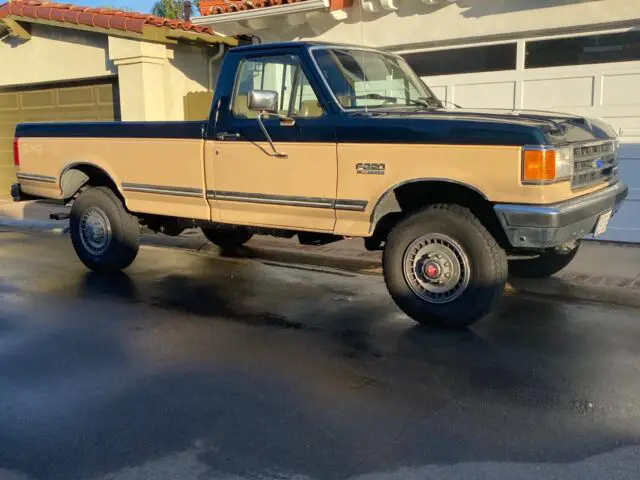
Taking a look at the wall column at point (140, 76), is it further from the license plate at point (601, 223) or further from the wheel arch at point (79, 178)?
the license plate at point (601, 223)

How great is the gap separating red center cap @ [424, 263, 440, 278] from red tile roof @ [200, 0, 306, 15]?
6139mm

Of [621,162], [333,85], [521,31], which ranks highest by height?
[521,31]

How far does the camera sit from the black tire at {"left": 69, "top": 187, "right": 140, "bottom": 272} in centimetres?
756

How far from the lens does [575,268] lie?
25.4 ft

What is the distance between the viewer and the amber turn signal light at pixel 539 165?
491cm

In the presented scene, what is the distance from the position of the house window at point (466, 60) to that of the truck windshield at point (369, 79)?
3.03 metres

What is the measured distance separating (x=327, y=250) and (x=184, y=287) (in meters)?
2.48

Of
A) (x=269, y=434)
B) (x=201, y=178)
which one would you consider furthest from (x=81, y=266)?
(x=269, y=434)

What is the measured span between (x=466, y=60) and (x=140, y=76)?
5.74 metres

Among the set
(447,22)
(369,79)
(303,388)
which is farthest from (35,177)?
(447,22)

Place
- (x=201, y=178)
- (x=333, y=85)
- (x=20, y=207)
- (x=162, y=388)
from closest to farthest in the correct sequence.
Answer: (x=162, y=388)
(x=333, y=85)
(x=201, y=178)
(x=20, y=207)

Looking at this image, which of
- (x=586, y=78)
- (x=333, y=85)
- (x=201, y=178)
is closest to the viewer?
(x=333, y=85)

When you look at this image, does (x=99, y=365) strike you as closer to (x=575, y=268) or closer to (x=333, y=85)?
(x=333, y=85)

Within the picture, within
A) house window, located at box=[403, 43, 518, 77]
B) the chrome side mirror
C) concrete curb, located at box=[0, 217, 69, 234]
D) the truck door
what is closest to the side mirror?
the chrome side mirror
